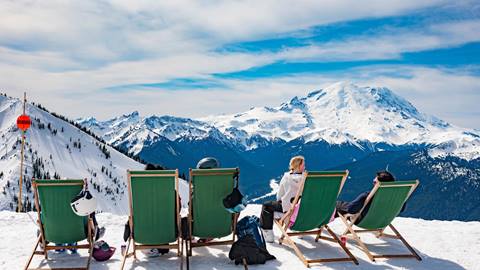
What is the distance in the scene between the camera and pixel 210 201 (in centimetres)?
739

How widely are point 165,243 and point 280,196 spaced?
7.63 feet

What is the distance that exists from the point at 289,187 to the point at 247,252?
1.51 m

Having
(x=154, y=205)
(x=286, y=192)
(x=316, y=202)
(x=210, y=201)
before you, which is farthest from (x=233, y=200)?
(x=316, y=202)

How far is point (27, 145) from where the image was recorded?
93.4m

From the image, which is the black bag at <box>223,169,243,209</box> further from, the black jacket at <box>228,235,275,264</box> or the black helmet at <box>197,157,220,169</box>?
the black helmet at <box>197,157,220,169</box>

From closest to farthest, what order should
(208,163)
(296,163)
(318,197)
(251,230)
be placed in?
(251,230) → (318,197) → (208,163) → (296,163)

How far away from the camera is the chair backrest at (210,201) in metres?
7.16

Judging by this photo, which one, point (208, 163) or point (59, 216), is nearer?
→ point (59, 216)

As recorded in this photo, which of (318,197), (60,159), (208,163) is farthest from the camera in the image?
(60,159)

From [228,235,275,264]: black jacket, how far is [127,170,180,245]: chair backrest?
100 cm

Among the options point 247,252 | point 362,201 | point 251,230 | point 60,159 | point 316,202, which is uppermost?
point 316,202

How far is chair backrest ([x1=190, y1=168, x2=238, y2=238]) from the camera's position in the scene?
7.16 m

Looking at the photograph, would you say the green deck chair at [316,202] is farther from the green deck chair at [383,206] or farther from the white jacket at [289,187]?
the green deck chair at [383,206]

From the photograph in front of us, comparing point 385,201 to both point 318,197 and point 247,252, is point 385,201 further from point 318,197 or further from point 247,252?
point 247,252
